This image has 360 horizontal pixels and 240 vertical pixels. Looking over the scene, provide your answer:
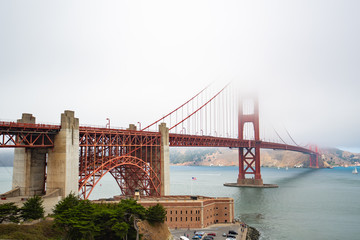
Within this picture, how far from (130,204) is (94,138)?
13026 millimetres

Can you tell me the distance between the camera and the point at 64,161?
37.5 m

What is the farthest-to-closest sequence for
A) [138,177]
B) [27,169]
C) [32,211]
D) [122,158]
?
[138,177]
[122,158]
[27,169]
[32,211]

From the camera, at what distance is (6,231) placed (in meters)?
24.9

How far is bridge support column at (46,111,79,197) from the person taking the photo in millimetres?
37438

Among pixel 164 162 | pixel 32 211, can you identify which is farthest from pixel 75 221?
pixel 164 162

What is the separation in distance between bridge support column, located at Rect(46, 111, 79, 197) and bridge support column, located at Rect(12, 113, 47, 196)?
6.54ft

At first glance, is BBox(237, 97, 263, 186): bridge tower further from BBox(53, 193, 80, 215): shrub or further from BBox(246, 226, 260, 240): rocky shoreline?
BBox(53, 193, 80, 215): shrub

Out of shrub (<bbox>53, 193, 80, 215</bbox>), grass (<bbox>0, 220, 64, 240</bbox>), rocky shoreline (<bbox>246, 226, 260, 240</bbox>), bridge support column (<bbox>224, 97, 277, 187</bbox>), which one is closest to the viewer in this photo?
grass (<bbox>0, 220, 64, 240</bbox>)

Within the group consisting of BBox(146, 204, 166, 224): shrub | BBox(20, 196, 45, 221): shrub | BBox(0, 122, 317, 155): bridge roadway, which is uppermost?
BBox(0, 122, 317, 155): bridge roadway

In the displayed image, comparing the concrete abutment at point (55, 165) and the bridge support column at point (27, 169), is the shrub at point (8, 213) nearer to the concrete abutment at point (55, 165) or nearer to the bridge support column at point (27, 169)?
the concrete abutment at point (55, 165)

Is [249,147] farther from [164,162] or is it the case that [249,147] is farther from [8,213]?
[8,213]

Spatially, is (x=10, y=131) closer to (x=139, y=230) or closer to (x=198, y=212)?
(x=139, y=230)

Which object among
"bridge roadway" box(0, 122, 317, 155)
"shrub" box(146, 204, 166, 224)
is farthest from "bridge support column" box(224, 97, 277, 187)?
"shrub" box(146, 204, 166, 224)

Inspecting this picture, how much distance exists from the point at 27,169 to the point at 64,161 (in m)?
4.51
